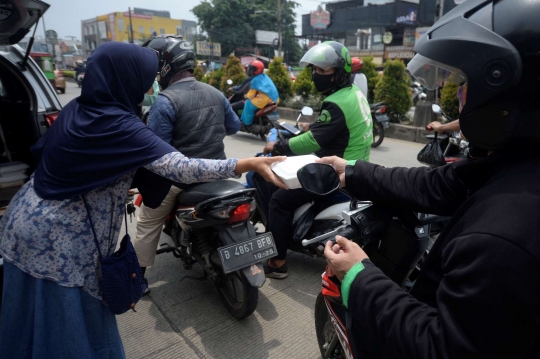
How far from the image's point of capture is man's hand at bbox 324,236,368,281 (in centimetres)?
123

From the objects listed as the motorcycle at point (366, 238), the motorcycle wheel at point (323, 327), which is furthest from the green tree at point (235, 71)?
the motorcycle at point (366, 238)

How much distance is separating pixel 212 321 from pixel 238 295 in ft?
0.80

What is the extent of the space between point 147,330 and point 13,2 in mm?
2375

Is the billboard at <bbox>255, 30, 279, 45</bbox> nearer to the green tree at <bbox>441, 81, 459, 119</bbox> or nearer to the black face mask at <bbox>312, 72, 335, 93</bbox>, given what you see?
the green tree at <bbox>441, 81, 459, 119</bbox>

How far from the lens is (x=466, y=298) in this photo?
0.89 meters

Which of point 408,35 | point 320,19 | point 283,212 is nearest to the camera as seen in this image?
point 283,212

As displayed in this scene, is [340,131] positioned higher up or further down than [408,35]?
further down

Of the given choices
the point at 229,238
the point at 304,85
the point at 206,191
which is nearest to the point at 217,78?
the point at 304,85

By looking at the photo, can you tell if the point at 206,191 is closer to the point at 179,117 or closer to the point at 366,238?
the point at 179,117

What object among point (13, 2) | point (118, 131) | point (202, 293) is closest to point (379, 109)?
point (202, 293)

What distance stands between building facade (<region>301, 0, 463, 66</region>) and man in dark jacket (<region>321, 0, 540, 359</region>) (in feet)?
120

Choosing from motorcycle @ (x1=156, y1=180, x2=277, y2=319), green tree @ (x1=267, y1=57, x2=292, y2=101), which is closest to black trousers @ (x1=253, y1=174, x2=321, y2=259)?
motorcycle @ (x1=156, y1=180, x2=277, y2=319)

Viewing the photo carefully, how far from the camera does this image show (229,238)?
2.60 m

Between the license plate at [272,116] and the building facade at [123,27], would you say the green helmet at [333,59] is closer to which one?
the license plate at [272,116]
